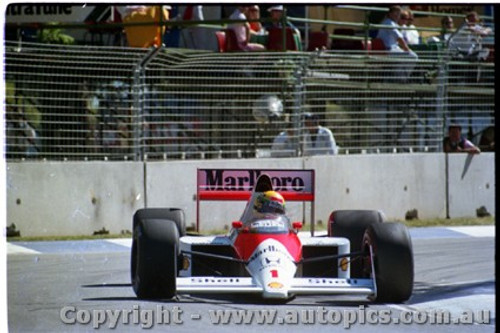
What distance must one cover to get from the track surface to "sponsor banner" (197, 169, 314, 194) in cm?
93

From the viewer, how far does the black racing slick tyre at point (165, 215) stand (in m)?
9.23

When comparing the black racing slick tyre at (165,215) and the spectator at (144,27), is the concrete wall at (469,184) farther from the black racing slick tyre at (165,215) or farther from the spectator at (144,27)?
the black racing slick tyre at (165,215)

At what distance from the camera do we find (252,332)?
7.31 metres

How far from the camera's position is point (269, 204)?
28.8 feet

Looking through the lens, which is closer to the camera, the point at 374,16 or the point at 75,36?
the point at 75,36

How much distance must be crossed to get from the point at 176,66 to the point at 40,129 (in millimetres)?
1649

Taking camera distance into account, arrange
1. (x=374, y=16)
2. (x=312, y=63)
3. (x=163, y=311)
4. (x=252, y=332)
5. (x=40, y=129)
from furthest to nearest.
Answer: (x=374, y=16)
(x=312, y=63)
(x=40, y=129)
(x=163, y=311)
(x=252, y=332)

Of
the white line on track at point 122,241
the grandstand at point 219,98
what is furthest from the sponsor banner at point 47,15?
the white line on track at point 122,241

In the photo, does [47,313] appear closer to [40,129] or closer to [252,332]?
[252,332]

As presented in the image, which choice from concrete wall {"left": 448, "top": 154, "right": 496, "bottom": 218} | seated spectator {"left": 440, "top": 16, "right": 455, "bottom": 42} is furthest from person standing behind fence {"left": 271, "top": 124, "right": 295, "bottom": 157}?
seated spectator {"left": 440, "top": 16, "right": 455, "bottom": 42}

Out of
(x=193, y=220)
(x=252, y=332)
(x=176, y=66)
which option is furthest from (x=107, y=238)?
(x=252, y=332)

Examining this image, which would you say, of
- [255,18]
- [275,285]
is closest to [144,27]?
[255,18]

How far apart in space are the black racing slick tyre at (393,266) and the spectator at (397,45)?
719 cm

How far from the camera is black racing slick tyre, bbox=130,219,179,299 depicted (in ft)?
25.6
